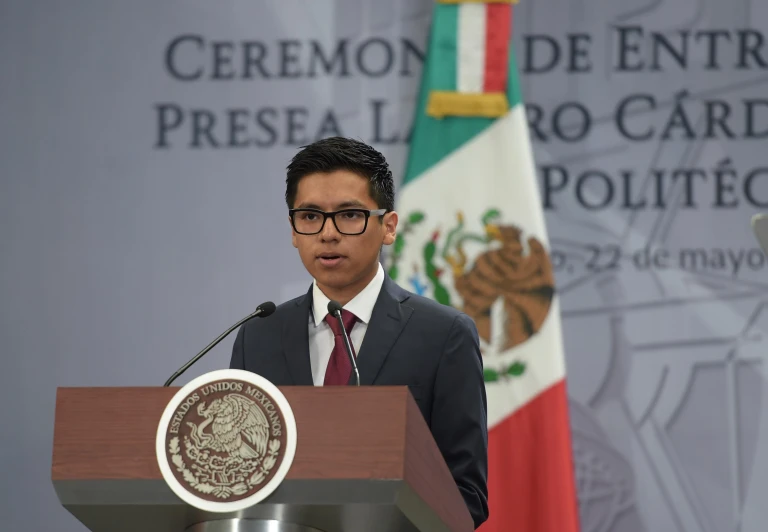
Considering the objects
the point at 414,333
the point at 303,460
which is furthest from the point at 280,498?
the point at 414,333

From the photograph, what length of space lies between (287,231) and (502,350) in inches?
43.6

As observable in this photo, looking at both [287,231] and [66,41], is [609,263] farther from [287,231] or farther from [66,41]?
[66,41]

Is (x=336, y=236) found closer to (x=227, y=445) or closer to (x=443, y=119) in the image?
(x=227, y=445)

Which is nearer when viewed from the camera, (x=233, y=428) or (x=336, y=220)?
(x=233, y=428)

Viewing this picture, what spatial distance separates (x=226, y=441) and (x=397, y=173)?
343 cm

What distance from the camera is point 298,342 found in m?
2.46

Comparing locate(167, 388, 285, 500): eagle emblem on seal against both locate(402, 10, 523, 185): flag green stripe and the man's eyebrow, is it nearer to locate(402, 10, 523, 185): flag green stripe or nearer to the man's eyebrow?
the man's eyebrow

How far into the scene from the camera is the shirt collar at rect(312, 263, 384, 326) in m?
2.48

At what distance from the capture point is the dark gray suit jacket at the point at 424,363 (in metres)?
2.30

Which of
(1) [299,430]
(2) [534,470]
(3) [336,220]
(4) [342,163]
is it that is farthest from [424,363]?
(2) [534,470]

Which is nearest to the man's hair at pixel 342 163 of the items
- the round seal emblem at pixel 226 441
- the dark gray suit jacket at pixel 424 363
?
the dark gray suit jacket at pixel 424 363

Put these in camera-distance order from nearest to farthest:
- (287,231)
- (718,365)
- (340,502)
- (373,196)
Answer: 1. (340,502)
2. (373,196)
3. (718,365)
4. (287,231)

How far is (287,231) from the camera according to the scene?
5.15 meters

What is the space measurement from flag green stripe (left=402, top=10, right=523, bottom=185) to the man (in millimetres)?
2438
